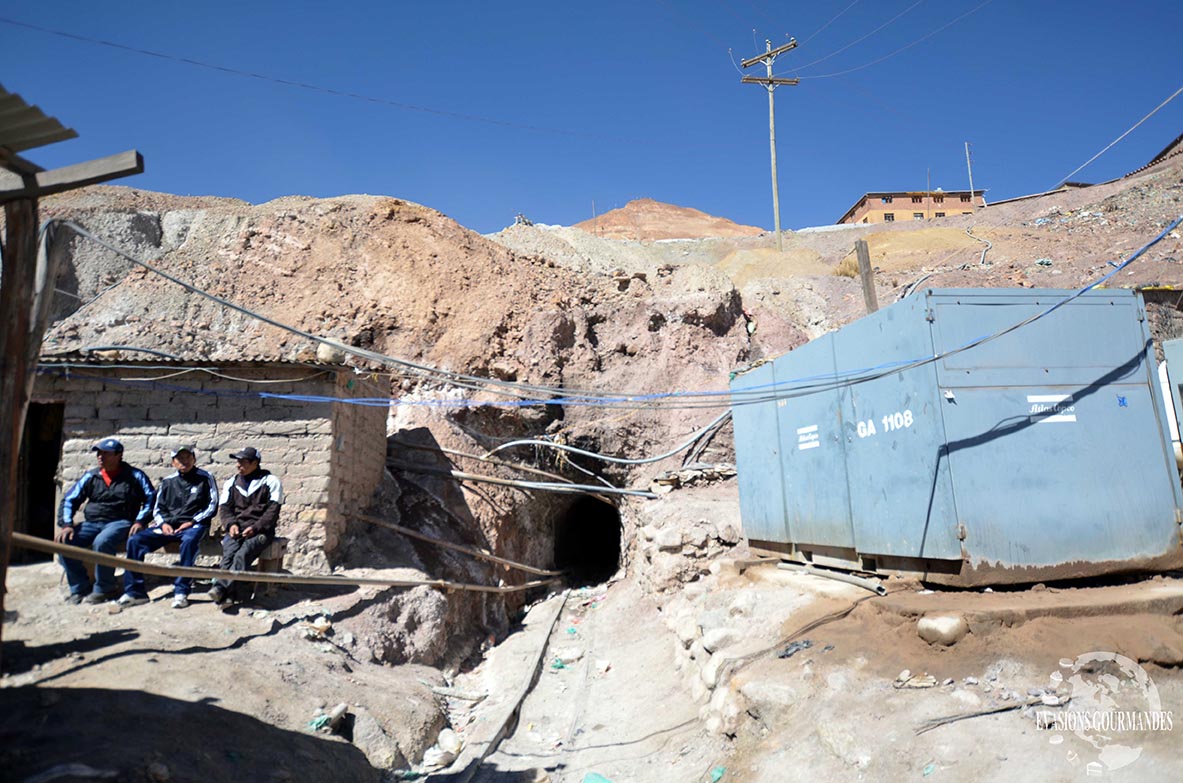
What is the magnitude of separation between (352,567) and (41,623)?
300 centimetres

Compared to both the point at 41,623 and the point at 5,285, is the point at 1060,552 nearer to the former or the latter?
the point at 5,285

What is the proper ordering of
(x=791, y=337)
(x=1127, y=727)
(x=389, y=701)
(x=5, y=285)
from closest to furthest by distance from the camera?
1. (x=5, y=285)
2. (x=1127, y=727)
3. (x=389, y=701)
4. (x=791, y=337)

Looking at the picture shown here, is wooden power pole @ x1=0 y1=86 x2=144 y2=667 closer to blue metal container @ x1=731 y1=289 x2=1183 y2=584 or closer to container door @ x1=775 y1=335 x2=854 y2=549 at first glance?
blue metal container @ x1=731 y1=289 x2=1183 y2=584

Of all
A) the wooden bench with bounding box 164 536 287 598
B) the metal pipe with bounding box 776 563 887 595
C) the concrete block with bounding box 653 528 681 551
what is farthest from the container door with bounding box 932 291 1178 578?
the wooden bench with bounding box 164 536 287 598

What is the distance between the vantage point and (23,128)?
125 inches

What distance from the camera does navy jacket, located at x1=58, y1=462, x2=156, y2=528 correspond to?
6688 millimetres

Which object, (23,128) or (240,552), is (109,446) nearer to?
(240,552)

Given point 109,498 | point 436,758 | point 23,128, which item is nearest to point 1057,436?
point 436,758

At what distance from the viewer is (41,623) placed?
6.00m

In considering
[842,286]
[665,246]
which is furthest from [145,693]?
[665,246]

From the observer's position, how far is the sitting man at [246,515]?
6.99m

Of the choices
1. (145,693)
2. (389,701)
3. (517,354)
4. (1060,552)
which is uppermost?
(517,354)

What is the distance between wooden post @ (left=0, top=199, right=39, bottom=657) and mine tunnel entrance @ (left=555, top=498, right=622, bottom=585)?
11.6 metres

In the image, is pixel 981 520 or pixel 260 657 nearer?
pixel 981 520
